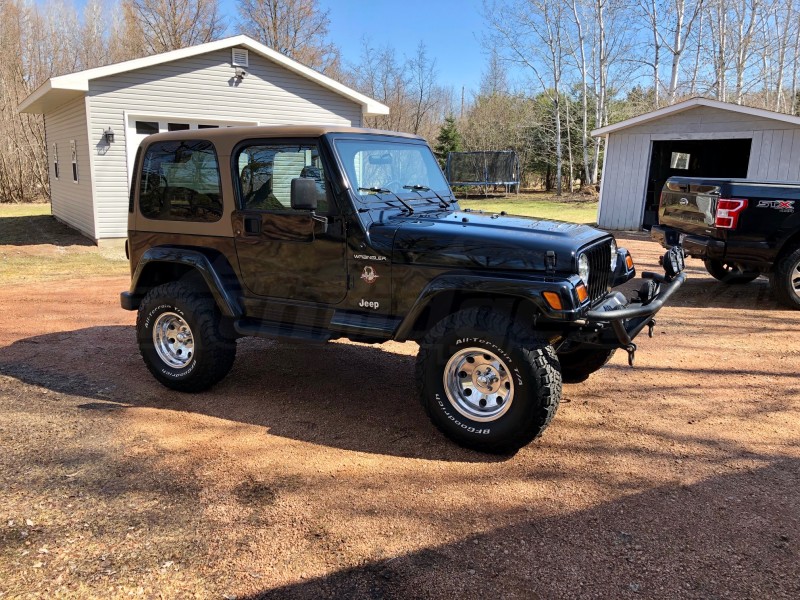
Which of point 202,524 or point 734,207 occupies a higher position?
point 734,207

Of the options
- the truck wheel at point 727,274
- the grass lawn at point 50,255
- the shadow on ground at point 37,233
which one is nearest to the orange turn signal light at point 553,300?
the truck wheel at point 727,274

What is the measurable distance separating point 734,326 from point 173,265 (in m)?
6.01

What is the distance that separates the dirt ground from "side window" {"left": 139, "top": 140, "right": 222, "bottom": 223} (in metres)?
1.45

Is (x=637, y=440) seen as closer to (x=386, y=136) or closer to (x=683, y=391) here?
(x=683, y=391)

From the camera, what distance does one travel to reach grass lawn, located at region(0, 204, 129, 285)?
34.9 ft

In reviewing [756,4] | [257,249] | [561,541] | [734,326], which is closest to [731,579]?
[561,541]

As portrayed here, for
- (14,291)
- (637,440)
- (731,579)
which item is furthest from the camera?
(14,291)

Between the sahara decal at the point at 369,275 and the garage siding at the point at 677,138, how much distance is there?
13241mm

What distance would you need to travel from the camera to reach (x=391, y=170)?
15.0 feet

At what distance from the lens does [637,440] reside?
13.2 ft

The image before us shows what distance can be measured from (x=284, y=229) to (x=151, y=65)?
36.0 feet

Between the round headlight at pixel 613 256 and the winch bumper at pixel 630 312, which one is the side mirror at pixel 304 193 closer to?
the winch bumper at pixel 630 312

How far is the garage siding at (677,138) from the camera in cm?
1371

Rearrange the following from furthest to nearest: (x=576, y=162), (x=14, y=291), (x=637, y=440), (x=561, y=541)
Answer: (x=576, y=162) → (x=14, y=291) → (x=637, y=440) → (x=561, y=541)
